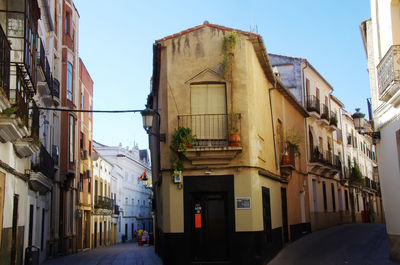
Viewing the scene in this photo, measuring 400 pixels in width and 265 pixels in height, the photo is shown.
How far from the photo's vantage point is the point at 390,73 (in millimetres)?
11867

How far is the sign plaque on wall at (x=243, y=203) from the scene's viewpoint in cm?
1393

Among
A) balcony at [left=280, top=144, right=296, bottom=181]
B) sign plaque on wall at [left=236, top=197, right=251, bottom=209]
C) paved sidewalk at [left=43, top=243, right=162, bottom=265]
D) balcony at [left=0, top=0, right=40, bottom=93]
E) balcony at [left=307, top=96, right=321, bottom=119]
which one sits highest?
balcony at [left=307, top=96, right=321, bottom=119]

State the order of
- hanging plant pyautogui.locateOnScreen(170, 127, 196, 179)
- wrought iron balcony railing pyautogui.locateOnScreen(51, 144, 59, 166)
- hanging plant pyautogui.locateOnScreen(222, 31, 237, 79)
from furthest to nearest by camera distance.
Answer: wrought iron balcony railing pyautogui.locateOnScreen(51, 144, 59, 166)
hanging plant pyautogui.locateOnScreen(222, 31, 237, 79)
hanging plant pyautogui.locateOnScreen(170, 127, 196, 179)

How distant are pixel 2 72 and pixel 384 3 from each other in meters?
9.64

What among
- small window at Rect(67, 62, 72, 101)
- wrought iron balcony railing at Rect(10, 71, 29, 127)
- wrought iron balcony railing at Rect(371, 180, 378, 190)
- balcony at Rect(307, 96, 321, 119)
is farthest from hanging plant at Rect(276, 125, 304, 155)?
wrought iron balcony railing at Rect(371, 180, 378, 190)

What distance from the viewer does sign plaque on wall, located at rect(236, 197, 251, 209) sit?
1393 cm

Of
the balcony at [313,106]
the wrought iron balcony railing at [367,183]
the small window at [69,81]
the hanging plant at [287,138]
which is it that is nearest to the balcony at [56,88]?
the small window at [69,81]

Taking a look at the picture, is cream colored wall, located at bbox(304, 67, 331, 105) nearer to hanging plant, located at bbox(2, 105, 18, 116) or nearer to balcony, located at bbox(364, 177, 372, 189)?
balcony, located at bbox(364, 177, 372, 189)

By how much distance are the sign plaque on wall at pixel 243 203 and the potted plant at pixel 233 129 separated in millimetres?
1570

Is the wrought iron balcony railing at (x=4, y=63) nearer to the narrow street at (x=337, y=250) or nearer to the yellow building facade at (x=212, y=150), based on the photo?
the yellow building facade at (x=212, y=150)

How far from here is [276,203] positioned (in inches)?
686

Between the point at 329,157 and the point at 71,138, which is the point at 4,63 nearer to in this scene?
the point at 71,138

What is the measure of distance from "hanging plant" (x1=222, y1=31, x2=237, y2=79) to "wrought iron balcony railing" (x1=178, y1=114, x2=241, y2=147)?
1275 mm

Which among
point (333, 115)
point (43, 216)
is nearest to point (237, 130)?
point (43, 216)
